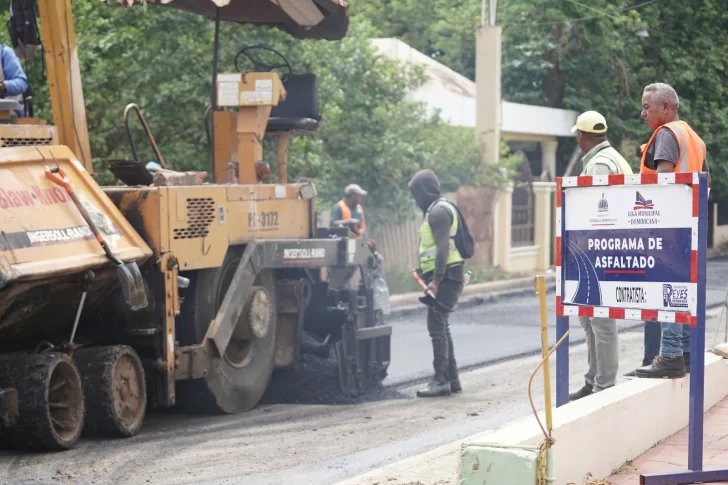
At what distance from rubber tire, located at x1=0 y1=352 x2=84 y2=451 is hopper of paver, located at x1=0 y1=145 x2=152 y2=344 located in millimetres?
279

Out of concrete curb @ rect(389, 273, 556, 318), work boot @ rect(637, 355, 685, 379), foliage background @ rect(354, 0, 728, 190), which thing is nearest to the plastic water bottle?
work boot @ rect(637, 355, 685, 379)

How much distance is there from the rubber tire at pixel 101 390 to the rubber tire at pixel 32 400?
330 millimetres

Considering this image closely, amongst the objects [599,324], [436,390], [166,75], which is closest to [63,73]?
[436,390]

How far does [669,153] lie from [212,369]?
3.72 meters

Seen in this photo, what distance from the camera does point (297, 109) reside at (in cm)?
1009

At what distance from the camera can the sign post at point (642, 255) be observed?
16.6 ft

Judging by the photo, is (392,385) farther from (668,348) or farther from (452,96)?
(452,96)

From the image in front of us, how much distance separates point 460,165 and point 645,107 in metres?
16.4

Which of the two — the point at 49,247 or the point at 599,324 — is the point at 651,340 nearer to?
the point at 599,324

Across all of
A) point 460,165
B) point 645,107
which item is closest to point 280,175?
point 645,107

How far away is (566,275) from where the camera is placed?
557cm

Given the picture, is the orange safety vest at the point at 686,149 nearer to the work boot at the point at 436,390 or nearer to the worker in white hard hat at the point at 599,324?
the worker in white hard hat at the point at 599,324

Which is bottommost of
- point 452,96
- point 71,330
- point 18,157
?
Answer: point 71,330

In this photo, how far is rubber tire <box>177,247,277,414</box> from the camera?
8266 mm
